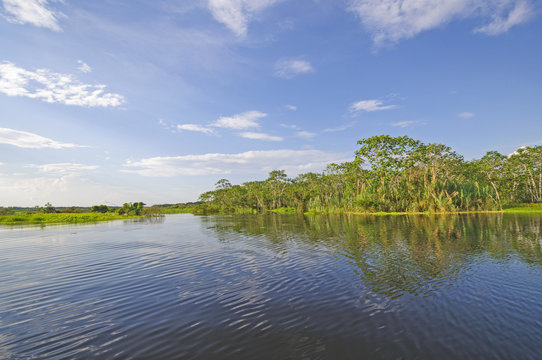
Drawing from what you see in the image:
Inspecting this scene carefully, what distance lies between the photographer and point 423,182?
167 ft

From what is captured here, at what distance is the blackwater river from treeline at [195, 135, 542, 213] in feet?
120

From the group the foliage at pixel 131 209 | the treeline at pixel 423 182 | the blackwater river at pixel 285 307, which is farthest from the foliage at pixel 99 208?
the blackwater river at pixel 285 307

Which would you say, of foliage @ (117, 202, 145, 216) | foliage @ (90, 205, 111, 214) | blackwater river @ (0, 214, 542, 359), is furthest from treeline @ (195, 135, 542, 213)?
foliage @ (90, 205, 111, 214)

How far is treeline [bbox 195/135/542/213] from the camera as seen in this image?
48.4 m

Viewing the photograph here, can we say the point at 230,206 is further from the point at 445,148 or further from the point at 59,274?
the point at 59,274

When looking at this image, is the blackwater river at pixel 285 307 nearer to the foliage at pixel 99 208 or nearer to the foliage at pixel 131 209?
the foliage at pixel 131 209

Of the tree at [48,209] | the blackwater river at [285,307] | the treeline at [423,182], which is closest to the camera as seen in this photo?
the blackwater river at [285,307]

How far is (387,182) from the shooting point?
2138 inches

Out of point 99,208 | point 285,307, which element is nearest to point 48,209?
point 99,208

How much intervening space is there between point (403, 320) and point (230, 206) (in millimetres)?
113367

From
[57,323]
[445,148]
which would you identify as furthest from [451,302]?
[445,148]

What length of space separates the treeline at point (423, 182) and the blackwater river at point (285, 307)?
36.6 metres

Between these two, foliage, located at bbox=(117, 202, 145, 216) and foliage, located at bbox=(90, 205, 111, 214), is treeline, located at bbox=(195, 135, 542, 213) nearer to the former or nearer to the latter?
foliage, located at bbox=(117, 202, 145, 216)

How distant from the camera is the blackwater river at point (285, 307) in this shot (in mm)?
6098
